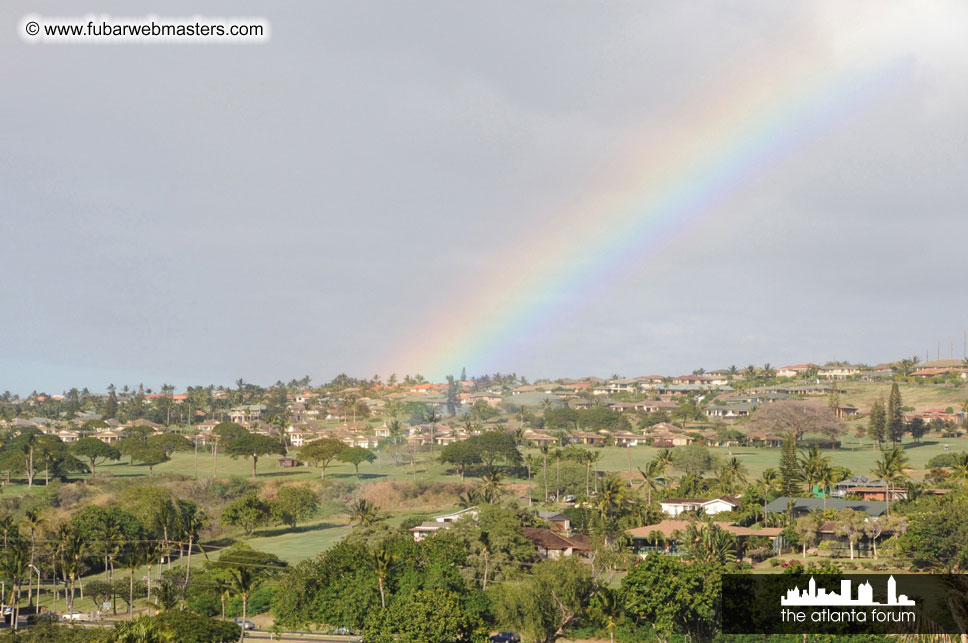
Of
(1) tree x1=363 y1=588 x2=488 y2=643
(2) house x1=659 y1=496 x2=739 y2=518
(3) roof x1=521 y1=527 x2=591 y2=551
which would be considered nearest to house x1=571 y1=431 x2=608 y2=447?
(2) house x1=659 y1=496 x2=739 y2=518

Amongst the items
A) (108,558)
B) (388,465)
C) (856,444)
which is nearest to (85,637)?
(108,558)

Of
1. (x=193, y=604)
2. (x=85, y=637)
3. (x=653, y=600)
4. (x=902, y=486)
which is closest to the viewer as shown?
(x=85, y=637)

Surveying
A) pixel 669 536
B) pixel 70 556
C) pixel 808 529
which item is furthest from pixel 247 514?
pixel 808 529

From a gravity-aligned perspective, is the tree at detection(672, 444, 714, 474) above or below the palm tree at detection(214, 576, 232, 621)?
above

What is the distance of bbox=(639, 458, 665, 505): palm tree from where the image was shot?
117m

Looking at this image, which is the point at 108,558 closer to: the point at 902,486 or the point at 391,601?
the point at 391,601

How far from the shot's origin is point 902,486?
4464 inches

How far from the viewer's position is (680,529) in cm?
9731

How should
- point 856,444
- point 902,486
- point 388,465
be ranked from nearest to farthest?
point 902,486 → point 388,465 → point 856,444

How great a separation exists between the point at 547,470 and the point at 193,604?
71.4 meters

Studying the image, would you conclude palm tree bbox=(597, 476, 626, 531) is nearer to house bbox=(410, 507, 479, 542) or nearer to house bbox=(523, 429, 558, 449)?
house bbox=(410, 507, 479, 542)

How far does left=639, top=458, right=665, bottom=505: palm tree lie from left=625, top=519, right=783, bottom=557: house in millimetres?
16108

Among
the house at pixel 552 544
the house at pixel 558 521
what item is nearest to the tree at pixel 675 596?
the house at pixel 552 544

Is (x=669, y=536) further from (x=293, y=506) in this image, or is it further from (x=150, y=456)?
(x=150, y=456)
